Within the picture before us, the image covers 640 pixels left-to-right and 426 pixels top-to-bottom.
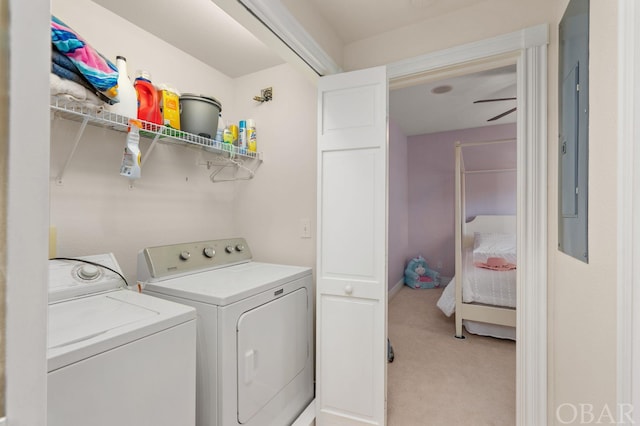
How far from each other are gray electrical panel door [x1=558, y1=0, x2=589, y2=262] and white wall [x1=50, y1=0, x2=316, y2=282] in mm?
1365

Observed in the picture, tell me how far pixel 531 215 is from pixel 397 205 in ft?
10.7

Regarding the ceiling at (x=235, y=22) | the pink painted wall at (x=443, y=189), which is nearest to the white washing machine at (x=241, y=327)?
the ceiling at (x=235, y=22)

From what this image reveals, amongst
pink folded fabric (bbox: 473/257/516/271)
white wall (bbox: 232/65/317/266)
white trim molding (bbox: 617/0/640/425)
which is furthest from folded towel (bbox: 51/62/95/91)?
pink folded fabric (bbox: 473/257/516/271)

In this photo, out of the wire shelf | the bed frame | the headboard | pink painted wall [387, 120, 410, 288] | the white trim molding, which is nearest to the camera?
the white trim molding

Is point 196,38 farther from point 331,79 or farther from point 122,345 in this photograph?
point 122,345

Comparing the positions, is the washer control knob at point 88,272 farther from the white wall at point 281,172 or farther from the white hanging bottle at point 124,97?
the white wall at point 281,172

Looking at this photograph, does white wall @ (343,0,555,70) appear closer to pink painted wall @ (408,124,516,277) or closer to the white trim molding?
the white trim molding

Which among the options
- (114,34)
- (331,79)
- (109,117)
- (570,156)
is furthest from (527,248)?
(114,34)

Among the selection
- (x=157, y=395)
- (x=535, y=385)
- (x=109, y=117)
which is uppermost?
(x=109, y=117)

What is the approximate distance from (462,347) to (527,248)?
178cm

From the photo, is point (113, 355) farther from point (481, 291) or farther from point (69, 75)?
point (481, 291)

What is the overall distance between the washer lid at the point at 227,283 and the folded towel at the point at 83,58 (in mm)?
941

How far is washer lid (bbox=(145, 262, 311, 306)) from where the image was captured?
51.3 inches

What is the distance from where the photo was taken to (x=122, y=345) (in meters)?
0.90
